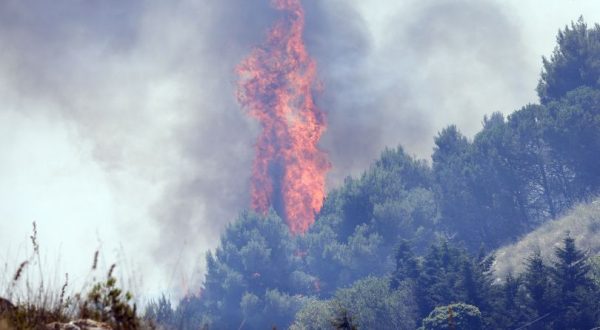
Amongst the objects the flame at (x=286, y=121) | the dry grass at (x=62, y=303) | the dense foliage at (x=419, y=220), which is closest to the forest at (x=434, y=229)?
the dense foliage at (x=419, y=220)

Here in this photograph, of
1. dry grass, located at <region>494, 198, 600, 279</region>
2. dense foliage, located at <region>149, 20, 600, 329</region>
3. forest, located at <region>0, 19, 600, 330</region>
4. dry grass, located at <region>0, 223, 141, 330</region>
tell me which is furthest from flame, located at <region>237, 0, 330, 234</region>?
dry grass, located at <region>0, 223, 141, 330</region>

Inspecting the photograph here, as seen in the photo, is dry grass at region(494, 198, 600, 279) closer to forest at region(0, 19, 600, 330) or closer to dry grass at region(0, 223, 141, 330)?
forest at region(0, 19, 600, 330)

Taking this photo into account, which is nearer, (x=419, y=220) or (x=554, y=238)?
(x=554, y=238)

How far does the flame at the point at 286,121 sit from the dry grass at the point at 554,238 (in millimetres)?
29929

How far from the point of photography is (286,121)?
3898 inches

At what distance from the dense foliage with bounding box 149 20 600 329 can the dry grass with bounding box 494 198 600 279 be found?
2.19 meters

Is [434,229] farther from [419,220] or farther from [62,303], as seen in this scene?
[62,303]

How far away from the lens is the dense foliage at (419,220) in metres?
60.9

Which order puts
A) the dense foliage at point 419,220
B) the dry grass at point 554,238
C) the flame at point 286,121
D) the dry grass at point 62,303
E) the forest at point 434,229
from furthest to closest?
the flame at point 286,121, the dry grass at point 554,238, the dense foliage at point 419,220, the forest at point 434,229, the dry grass at point 62,303

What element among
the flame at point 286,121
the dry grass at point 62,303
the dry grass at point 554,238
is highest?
the flame at point 286,121

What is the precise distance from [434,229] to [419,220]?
159cm

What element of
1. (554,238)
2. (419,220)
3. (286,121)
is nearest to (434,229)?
(419,220)

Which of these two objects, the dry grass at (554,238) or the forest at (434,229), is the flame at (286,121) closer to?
the forest at (434,229)

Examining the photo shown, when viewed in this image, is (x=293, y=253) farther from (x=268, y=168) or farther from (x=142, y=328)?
(x=142, y=328)
